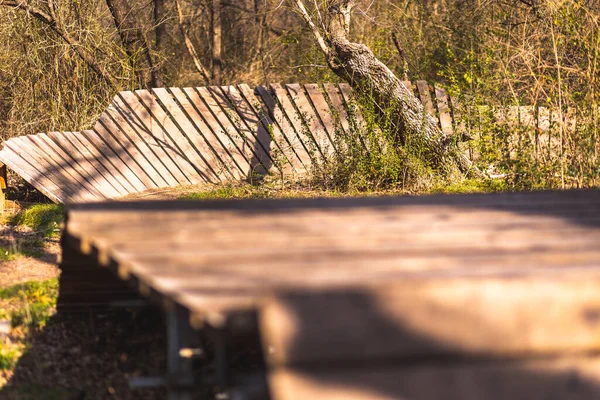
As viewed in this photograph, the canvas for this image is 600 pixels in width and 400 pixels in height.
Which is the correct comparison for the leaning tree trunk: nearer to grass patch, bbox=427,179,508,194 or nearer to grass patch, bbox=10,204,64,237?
grass patch, bbox=427,179,508,194

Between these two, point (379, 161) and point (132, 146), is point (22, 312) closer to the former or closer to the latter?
point (379, 161)

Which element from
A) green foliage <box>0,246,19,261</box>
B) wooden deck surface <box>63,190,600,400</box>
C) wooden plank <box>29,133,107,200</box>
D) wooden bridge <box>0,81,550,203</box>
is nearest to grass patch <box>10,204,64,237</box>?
wooden plank <box>29,133,107,200</box>

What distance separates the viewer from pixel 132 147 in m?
8.96

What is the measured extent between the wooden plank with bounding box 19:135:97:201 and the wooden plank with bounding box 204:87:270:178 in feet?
6.55

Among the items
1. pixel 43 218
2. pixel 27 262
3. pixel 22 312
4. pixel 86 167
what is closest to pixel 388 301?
pixel 22 312

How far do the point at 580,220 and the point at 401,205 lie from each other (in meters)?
0.75

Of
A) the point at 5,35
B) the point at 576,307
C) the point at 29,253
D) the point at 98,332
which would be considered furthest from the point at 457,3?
the point at 576,307

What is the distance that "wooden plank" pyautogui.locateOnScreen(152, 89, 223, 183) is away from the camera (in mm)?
9203

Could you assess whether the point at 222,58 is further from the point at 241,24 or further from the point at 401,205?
the point at 401,205

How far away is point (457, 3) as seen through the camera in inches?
505

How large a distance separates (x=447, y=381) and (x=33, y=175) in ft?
21.0

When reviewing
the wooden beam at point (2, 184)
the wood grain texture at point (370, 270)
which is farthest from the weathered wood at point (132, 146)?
the wood grain texture at point (370, 270)

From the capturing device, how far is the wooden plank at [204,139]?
9.25m

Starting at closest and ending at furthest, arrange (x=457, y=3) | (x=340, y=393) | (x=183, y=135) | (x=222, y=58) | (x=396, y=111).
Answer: (x=340, y=393), (x=396, y=111), (x=183, y=135), (x=457, y=3), (x=222, y=58)
